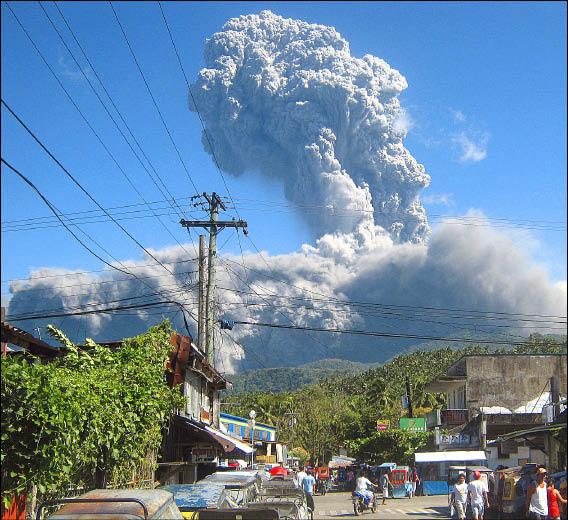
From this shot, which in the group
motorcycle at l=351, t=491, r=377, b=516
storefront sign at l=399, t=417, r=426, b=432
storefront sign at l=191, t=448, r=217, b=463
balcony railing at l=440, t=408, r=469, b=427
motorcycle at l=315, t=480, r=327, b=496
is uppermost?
balcony railing at l=440, t=408, r=469, b=427

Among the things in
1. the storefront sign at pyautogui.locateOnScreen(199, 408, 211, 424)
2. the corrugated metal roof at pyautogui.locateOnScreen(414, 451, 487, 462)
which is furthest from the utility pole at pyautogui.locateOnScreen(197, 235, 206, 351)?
the corrugated metal roof at pyautogui.locateOnScreen(414, 451, 487, 462)

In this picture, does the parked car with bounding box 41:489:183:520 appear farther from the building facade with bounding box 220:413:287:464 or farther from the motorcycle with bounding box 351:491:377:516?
the building facade with bounding box 220:413:287:464

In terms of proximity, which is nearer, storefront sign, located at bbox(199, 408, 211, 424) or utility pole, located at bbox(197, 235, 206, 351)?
utility pole, located at bbox(197, 235, 206, 351)

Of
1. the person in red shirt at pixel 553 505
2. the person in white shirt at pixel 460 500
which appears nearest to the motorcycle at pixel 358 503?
the person in white shirt at pixel 460 500

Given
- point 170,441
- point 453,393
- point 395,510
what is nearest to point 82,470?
point 170,441

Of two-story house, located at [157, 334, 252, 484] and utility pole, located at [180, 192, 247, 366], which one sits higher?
utility pole, located at [180, 192, 247, 366]

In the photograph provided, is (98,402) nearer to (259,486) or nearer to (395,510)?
(259,486)

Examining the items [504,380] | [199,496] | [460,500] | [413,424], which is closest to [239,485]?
[199,496]
